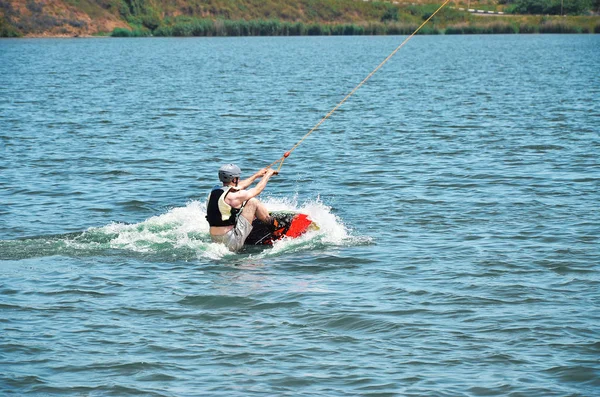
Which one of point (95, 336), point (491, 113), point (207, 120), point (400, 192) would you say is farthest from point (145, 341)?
point (491, 113)

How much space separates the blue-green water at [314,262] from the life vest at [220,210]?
1.40ft

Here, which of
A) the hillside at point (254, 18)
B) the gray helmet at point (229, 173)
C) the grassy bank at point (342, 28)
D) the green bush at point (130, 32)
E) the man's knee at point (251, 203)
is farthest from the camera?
the green bush at point (130, 32)

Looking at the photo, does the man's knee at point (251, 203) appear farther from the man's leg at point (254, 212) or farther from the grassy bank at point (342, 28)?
the grassy bank at point (342, 28)

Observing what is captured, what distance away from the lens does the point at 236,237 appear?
14.8 m

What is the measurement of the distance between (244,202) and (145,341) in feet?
14.4

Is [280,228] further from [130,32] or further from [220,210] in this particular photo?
[130,32]

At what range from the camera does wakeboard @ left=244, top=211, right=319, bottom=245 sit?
15.2m

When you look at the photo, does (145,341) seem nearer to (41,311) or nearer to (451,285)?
(41,311)

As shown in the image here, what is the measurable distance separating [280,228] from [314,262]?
1.28 metres

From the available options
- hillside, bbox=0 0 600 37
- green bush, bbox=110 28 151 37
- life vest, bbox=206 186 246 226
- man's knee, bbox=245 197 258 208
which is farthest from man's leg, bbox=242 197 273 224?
green bush, bbox=110 28 151 37

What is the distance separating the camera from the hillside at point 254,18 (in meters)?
126

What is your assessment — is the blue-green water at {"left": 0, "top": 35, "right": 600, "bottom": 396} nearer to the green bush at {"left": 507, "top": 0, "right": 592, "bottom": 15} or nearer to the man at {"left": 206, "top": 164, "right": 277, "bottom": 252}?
the man at {"left": 206, "top": 164, "right": 277, "bottom": 252}

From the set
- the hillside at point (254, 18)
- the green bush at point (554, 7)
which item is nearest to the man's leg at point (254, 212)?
the hillside at point (254, 18)

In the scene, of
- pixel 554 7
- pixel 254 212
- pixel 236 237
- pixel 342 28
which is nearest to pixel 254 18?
pixel 342 28
